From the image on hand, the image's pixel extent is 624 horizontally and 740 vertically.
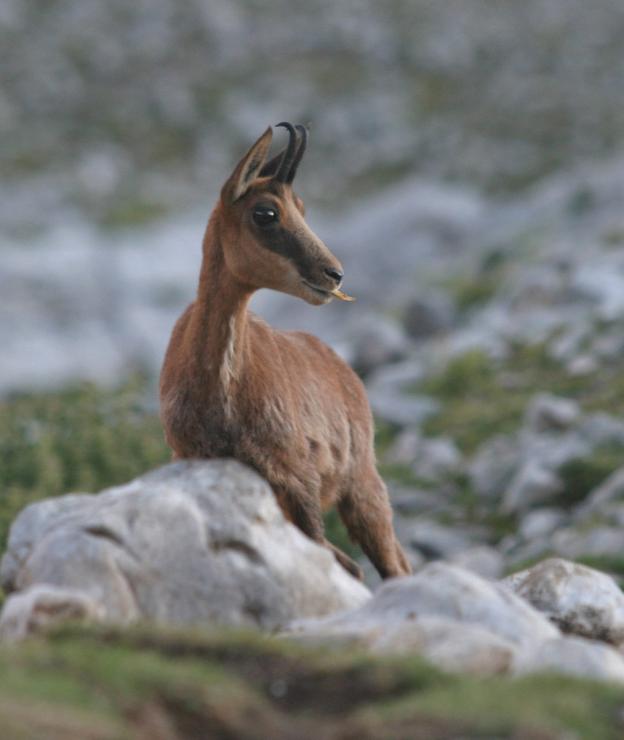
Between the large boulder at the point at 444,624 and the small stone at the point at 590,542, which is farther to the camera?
the small stone at the point at 590,542

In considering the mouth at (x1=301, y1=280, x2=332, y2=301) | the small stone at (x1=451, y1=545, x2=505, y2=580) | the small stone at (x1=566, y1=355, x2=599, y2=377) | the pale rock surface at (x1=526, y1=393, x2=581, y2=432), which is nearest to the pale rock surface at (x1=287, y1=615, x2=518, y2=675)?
the mouth at (x1=301, y1=280, x2=332, y2=301)

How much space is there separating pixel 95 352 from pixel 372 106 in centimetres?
2433

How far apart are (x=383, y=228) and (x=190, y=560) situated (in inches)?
1333

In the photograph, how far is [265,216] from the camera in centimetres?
1080

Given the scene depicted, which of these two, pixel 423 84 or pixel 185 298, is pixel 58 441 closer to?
pixel 185 298

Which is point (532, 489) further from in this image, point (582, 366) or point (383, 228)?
point (383, 228)

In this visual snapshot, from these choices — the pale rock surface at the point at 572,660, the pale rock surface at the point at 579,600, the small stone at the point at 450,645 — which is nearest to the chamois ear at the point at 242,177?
the pale rock surface at the point at 579,600

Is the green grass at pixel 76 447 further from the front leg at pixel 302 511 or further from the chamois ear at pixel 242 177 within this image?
the chamois ear at pixel 242 177

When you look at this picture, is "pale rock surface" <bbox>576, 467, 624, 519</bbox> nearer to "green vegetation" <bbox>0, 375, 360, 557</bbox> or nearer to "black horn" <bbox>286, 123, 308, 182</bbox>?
"green vegetation" <bbox>0, 375, 360, 557</bbox>

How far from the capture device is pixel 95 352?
3944 centimetres

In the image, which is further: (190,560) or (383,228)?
(383,228)

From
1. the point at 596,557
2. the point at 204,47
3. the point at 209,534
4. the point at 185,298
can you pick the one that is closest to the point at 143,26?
the point at 204,47

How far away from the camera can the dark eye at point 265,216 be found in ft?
35.4

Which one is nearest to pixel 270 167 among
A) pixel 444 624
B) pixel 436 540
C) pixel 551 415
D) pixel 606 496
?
pixel 444 624
